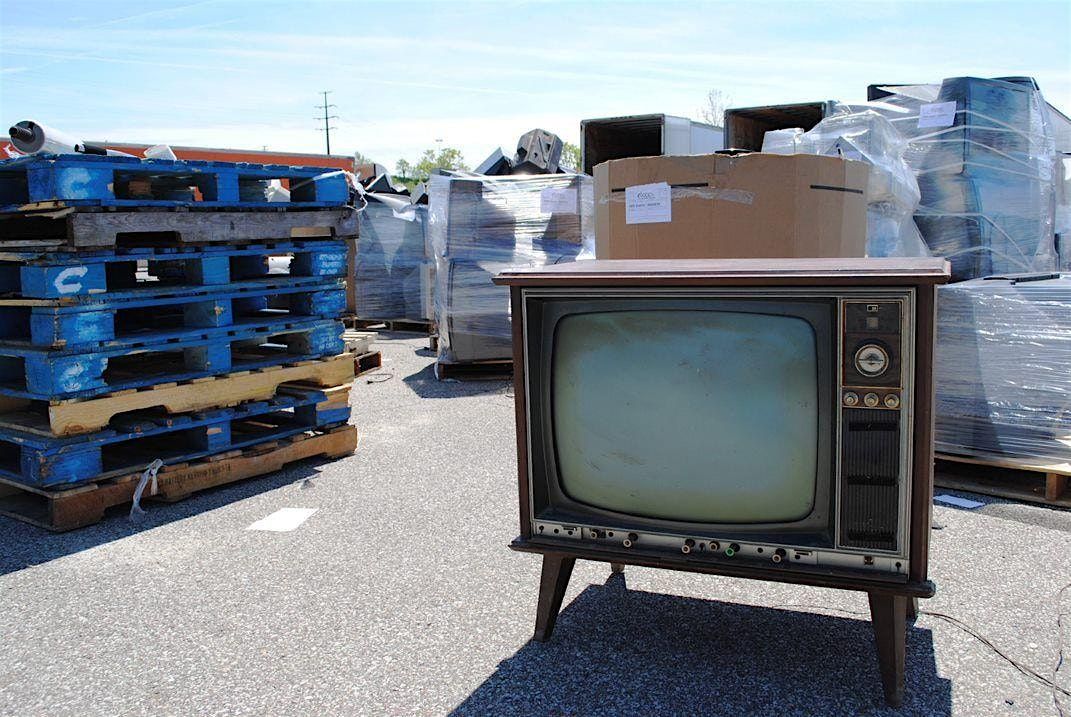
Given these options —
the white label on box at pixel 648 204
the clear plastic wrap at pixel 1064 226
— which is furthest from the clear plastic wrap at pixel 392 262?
the white label on box at pixel 648 204

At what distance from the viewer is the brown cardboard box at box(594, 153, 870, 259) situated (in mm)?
3330

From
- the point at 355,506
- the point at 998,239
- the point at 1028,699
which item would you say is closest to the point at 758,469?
the point at 1028,699

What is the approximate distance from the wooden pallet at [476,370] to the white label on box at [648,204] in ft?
13.8

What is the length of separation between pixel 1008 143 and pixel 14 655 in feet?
17.9

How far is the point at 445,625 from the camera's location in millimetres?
3035

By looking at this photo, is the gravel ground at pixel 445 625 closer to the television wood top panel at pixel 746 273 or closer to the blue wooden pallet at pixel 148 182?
the television wood top panel at pixel 746 273

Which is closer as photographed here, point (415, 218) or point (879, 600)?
point (879, 600)

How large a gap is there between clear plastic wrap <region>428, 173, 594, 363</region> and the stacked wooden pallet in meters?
2.28

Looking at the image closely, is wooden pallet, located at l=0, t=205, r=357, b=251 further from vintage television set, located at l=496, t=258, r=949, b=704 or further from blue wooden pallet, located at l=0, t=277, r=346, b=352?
vintage television set, located at l=496, t=258, r=949, b=704

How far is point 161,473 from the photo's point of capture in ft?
14.3

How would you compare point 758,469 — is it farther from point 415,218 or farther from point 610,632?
point 415,218

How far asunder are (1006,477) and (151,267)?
4950 mm

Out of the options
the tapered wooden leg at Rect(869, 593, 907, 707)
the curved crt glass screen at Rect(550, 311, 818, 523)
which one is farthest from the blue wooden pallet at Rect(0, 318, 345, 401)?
the tapered wooden leg at Rect(869, 593, 907, 707)

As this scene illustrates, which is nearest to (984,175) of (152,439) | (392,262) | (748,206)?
(748,206)
